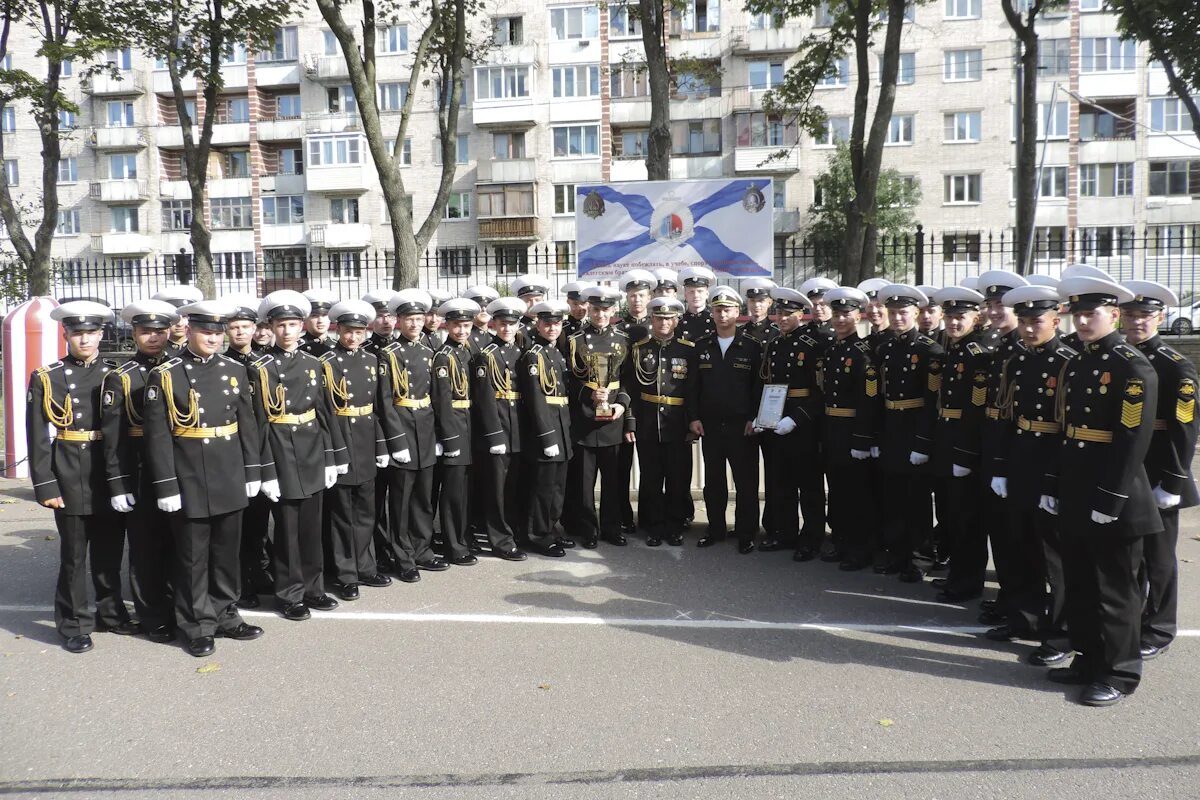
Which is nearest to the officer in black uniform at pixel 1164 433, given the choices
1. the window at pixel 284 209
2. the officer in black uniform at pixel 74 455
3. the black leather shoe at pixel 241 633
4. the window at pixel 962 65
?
the black leather shoe at pixel 241 633

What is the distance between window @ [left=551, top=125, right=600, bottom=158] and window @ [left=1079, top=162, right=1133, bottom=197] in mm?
20115

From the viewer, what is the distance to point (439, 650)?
17.8 feet

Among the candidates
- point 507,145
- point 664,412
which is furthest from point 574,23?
point 664,412

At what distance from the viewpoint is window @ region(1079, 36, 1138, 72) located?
37688mm

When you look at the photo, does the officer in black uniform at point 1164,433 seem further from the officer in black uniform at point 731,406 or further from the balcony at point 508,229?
the balcony at point 508,229

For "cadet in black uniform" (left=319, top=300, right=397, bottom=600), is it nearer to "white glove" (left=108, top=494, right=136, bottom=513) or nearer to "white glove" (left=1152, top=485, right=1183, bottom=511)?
"white glove" (left=108, top=494, right=136, bottom=513)

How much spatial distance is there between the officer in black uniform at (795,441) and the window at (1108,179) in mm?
36840

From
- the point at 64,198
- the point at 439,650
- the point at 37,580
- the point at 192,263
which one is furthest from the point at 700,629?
the point at 64,198

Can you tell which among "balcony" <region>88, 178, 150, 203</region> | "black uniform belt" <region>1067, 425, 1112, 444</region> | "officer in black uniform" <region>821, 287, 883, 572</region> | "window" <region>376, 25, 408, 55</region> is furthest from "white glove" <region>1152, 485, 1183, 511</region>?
"balcony" <region>88, 178, 150, 203</region>

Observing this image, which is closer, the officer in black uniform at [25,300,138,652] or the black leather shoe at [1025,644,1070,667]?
the black leather shoe at [1025,644,1070,667]

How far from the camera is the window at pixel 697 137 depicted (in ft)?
132

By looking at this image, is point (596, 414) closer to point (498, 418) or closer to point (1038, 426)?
point (498, 418)

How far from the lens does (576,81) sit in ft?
132

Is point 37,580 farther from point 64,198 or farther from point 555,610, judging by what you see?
point 64,198
